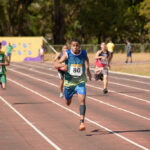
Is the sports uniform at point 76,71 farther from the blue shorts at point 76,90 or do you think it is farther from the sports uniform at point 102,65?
the sports uniform at point 102,65

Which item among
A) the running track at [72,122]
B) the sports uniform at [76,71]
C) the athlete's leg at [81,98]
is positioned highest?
the sports uniform at [76,71]

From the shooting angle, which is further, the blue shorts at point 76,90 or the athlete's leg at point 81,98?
the blue shorts at point 76,90

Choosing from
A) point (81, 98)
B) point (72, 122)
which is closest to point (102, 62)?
point (72, 122)

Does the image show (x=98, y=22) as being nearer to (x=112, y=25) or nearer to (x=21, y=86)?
(x=112, y=25)

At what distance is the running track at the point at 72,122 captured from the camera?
890 cm

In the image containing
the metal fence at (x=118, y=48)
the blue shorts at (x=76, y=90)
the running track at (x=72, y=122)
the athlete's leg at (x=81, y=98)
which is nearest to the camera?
the running track at (x=72, y=122)

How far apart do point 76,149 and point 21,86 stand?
13880 mm

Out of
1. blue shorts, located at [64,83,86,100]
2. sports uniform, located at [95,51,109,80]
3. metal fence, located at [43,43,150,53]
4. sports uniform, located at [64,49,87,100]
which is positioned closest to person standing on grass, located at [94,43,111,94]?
sports uniform, located at [95,51,109,80]

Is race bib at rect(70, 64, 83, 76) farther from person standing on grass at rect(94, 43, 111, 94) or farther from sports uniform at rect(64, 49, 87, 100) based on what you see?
person standing on grass at rect(94, 43, 111, 94)

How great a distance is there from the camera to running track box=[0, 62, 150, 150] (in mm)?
8898

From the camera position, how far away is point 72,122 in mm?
11438

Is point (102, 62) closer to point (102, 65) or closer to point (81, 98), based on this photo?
point (102, 65)

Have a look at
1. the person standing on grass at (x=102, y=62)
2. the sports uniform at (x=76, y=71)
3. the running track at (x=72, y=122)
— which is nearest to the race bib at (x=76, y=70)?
the sports uniform at (x=76, y=71)

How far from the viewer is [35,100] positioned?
16.2 m
